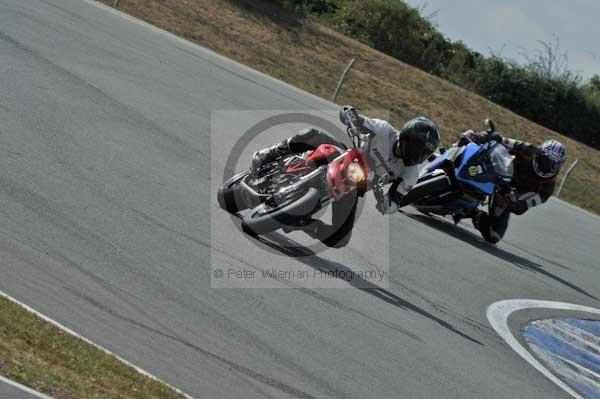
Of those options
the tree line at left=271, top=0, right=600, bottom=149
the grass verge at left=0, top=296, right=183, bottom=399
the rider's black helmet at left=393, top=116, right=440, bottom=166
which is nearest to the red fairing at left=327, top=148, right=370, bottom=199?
the rider's black helmet at left=393, top=116, right=440, bottom=166

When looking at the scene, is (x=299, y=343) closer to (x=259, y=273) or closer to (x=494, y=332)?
(x=259, y=273)

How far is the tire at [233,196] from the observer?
1086 cm

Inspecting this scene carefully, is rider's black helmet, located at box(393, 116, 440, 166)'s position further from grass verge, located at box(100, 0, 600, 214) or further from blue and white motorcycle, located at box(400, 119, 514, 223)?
grass verge, located at box(100, 0, 600, 214)

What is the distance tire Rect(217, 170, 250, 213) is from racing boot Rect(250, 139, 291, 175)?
0.72ft

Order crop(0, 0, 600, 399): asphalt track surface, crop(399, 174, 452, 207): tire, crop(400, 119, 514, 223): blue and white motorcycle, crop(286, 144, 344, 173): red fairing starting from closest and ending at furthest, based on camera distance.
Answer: crop(0, 0, 600, 399): asphalt track surface → crop(286, 144, 344, 173): red fairing → crop(399, 174, 452, 207): tire → crop(400, 119, 514, 223): blue and white motorcycle

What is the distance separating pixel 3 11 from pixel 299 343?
11.2 metres

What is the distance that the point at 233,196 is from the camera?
35.7 feet

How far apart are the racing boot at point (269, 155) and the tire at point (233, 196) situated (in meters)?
0.22

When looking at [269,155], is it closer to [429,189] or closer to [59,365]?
[429,189]

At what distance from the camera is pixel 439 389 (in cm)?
809

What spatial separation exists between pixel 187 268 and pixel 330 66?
69.6ft

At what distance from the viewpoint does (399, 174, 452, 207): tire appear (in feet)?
47.6

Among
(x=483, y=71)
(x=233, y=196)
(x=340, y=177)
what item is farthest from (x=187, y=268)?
(x=483, y=71)

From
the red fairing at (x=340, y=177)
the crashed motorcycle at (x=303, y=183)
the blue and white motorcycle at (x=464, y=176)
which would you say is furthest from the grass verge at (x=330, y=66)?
the red fairing at (x=340, y=177)
